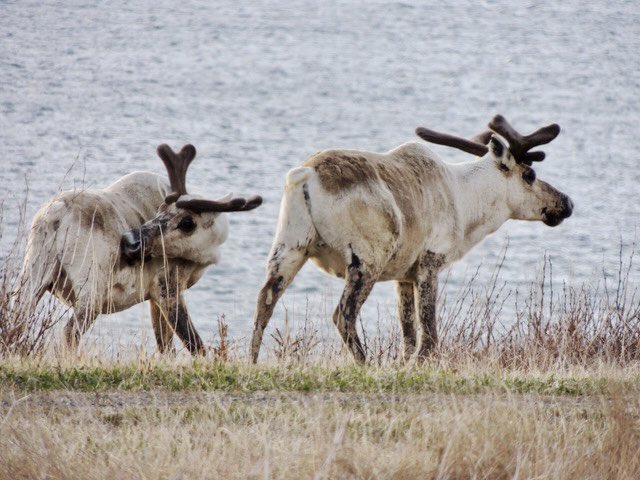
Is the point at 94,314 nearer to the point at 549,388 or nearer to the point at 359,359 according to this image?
the point at 359,359

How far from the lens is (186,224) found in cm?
1315

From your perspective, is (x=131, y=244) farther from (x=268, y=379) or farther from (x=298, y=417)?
(x=298, y=417)

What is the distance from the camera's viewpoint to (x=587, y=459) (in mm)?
7738

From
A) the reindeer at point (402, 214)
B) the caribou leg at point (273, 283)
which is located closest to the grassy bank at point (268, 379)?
the caribou leg at point (273, 283)

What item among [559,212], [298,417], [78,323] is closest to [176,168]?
[78,323]

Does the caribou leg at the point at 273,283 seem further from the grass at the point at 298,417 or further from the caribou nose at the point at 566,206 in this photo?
the caribou nose at the point at 566,206

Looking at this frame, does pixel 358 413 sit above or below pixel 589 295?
above

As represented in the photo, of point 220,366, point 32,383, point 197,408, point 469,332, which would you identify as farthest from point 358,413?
point 469,332

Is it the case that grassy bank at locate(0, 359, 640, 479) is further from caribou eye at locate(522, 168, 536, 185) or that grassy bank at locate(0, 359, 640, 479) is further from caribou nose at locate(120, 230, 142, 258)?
caribou eye at locate(522, 168, 536, 185)

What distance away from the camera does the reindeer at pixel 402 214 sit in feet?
35.8

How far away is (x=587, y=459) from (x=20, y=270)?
673 cm

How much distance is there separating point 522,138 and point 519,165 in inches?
13.3

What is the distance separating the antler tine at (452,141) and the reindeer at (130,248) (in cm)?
185

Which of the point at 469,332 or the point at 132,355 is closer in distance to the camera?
the point at 132,355
